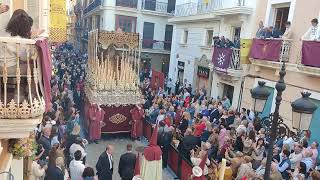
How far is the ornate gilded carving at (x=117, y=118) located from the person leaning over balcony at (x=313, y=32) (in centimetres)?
715

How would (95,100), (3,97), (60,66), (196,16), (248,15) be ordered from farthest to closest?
1. (60,66)
2. (196,16)
3. (248,15)
4. (95,100)
5. (3,97)

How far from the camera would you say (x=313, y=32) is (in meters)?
11.9

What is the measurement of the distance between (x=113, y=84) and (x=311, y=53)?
7.18 metres

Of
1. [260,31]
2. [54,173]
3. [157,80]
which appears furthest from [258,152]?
[157,80]

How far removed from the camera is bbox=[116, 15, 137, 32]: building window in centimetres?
3115

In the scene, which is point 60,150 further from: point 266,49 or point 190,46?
point 190,46

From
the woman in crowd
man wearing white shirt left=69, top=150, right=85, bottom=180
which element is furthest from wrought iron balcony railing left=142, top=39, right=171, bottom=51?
man wearing white shirt left=69, top=150, right=85, bottom=180

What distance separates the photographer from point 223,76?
1792cm

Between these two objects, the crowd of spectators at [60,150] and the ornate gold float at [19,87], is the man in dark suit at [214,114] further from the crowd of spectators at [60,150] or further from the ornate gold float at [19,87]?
the ornate gold float at [19,87]

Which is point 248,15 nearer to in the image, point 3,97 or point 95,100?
point 95,100

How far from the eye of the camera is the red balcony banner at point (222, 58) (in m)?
16.4

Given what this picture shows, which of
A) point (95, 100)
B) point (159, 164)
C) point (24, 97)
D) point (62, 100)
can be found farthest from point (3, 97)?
point (62, 100)

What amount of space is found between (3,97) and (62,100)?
393 inches

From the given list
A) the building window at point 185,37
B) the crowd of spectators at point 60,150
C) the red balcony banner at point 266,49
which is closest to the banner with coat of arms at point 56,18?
the crowd of spectators at point 60,150
